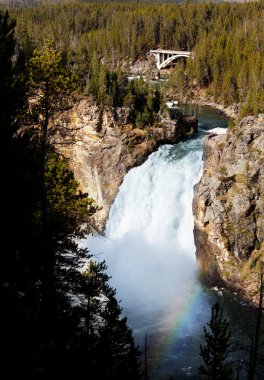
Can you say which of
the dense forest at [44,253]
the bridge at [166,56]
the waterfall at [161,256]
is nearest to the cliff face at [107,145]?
the waterfall at [161,256]

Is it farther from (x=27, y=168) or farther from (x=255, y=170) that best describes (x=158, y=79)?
(x=27, y=168)

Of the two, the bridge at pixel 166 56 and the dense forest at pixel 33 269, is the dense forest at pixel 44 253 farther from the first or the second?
the bridge at pixel 166 56

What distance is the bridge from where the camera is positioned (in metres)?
145

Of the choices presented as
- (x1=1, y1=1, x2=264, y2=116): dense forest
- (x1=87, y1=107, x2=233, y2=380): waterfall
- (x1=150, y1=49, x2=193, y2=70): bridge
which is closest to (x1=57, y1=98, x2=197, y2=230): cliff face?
(x1=87, y1=107, x2=233, y2=380): waterfall

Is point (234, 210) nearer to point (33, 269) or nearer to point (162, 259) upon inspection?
point (162, 259)

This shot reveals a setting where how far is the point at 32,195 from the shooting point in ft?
66.4

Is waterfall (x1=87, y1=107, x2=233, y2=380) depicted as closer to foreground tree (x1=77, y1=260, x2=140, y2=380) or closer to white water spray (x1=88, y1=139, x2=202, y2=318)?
white water spray (x1=88, y1=139, x2=202, y2=318)

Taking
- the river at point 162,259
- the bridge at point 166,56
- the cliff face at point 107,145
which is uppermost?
the bridge at point 166,56

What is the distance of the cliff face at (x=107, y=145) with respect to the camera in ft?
196

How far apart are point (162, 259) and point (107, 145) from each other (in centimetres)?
2054

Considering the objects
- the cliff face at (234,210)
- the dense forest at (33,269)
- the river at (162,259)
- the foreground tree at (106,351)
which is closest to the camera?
the dense forest at (33,269)

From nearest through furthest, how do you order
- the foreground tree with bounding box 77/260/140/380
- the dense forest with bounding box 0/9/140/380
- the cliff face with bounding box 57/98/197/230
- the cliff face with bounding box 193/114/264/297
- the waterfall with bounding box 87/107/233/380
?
1. the dense forest with bounding box 0/9/140/380
2. the foreground tree with bounding box 77/260/140/380
3. the waterfall with bounding box 87/107/233/380
4. the cliff face with bounding box 193/114/264/297
5. the cliff face with bounding box 57/98/197/230

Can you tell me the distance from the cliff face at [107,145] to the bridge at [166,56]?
8625 cm

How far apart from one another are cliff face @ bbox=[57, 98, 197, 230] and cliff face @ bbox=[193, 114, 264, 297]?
13.6 metres
